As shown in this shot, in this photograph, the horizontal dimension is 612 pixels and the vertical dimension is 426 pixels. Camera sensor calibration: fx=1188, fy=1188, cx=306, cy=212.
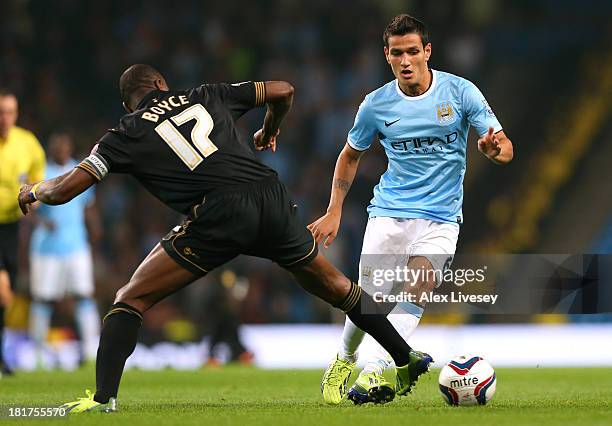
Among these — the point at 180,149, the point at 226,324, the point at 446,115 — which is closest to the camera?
the point at 180,149

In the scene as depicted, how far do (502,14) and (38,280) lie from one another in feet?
33.2

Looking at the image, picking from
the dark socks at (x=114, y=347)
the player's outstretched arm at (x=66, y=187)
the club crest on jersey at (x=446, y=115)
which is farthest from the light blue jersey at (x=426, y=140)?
A: the player's outstretched arm at (x=66, y=187)

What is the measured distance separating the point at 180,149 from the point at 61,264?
6462 millimetres

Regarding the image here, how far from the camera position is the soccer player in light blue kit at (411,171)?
6.89 meters

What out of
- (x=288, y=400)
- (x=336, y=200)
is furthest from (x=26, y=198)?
(x=288, y=400)

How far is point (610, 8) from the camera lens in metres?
19.9

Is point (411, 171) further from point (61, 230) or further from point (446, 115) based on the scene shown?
point (61, 230)

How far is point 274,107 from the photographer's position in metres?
6.72

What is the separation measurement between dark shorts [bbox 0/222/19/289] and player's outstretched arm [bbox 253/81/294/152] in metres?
3.94

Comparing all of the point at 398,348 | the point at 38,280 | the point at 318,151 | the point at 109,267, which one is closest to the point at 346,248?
the point at 318,151

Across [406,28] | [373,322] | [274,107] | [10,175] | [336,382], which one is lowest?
[336,382]

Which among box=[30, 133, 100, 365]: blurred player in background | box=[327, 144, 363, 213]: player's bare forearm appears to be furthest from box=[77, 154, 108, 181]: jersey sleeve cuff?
box=[30, 133, 100, 365]: blurred player in background

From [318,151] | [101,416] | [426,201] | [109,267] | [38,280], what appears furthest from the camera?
[318,151]

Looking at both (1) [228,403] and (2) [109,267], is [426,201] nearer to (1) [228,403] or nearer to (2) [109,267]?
(1) [228,403]
